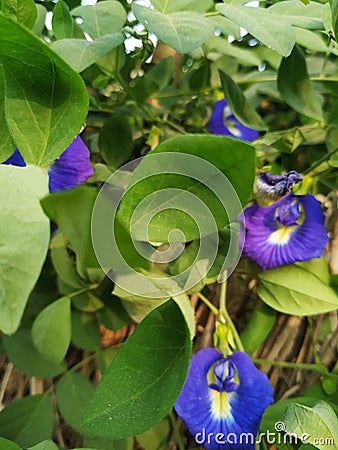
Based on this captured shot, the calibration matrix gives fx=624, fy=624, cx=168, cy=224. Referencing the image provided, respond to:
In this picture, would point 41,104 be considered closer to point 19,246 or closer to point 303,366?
point 19,246

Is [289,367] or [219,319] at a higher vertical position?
[219,319]

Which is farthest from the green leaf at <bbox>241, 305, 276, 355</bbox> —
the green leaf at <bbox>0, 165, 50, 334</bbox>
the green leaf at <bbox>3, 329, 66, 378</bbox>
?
the green leaf at <bbox>0, 165, 50, 334</bbox>

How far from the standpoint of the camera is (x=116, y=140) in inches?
29.5

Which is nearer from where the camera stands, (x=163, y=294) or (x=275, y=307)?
(x=163, y=294)

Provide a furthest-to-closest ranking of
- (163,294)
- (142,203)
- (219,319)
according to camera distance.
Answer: (219,319)
(163,294)
(142,203)

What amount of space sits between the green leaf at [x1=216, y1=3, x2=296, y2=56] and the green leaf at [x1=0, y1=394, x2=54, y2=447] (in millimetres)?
496

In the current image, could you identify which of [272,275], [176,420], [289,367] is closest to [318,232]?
[272,275]

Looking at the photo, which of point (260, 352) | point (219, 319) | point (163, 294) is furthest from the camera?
point (260, 352)

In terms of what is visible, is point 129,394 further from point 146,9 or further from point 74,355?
point 74,355

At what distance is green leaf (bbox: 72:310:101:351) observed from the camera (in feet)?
2.60

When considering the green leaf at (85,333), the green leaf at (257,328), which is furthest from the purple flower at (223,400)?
the green leaf at (85,333)

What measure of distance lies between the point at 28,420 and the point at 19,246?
1.57 feet

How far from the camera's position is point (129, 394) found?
0.45m

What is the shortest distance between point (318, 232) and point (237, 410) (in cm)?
21
